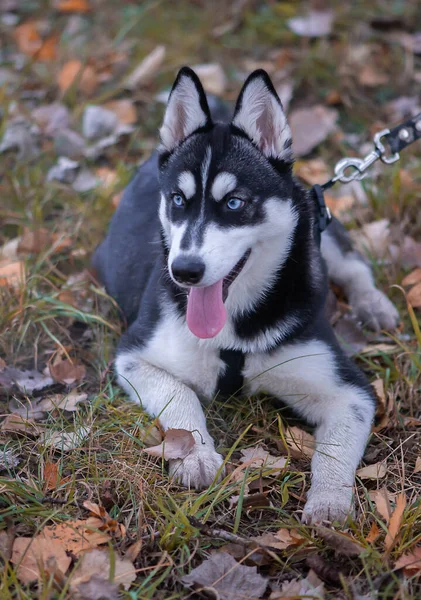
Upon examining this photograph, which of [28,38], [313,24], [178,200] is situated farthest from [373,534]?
[28,38]

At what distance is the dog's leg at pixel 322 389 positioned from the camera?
2.94 meters

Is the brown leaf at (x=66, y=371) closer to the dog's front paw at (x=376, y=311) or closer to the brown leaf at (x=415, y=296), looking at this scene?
the dog's front paw at (x=376, y=311)

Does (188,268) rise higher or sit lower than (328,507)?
higher

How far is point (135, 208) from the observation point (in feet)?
12.5

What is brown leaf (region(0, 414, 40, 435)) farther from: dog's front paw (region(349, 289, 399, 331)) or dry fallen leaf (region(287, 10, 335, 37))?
dry fallen leaf (region(287, 10, 335, 37))

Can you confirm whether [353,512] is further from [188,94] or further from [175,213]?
[188,94]

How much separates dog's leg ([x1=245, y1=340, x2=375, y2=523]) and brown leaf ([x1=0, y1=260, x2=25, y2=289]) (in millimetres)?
Answer: 1441

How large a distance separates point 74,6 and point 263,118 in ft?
14.9

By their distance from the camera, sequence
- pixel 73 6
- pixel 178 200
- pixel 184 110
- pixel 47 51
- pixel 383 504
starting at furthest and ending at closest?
pixel 73 6, pixel 47 51, pixel 184 110, pixel 178 200, pixel 383 504

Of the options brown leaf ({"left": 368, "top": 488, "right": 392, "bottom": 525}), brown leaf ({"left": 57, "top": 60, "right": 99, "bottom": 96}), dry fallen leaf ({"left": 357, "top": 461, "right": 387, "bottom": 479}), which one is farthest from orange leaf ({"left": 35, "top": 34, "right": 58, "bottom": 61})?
brown leaf ({"left": 368, "top": 488, "right": 392, "bottom": 525})

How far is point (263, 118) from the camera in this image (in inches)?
118

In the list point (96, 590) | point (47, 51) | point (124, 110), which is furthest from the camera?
point (47, 51)

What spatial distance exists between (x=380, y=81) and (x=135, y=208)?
289 centimetres

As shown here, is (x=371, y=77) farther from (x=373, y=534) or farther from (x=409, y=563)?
(x=409, y=563)
